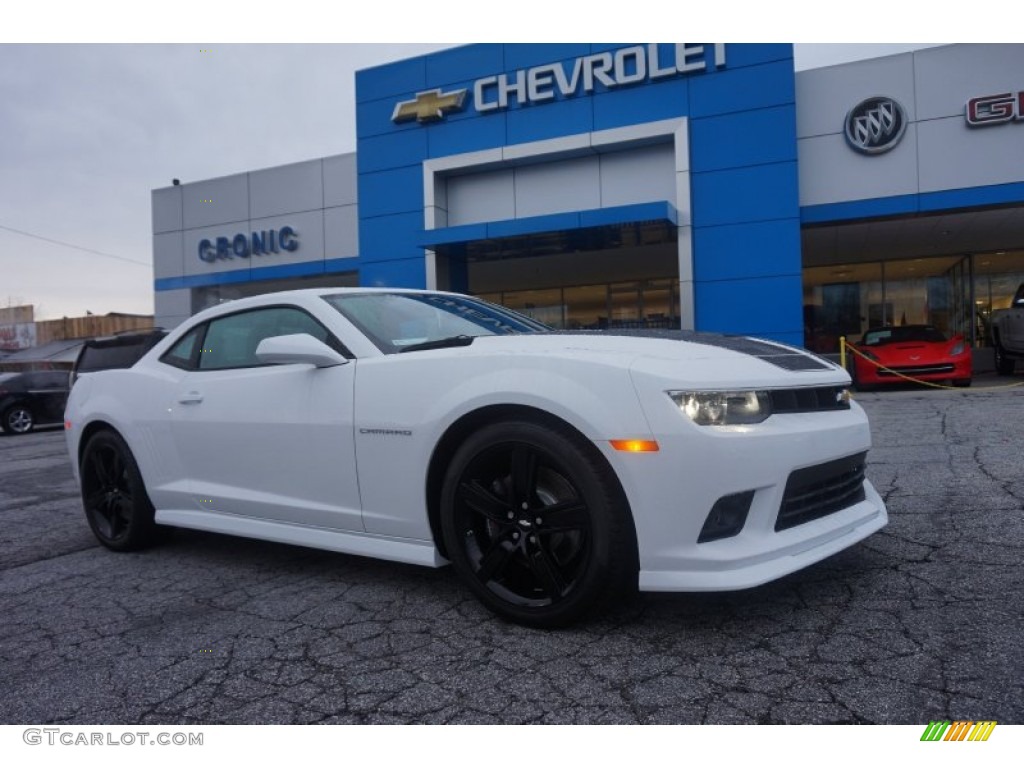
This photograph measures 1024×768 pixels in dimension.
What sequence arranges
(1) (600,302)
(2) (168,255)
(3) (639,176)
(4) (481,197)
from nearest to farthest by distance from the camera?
(3) (639,176), (4) (481,197), (2) (168,255), (1) (600,302)

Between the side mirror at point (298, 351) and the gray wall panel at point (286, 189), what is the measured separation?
1710 cm

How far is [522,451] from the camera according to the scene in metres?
2.55

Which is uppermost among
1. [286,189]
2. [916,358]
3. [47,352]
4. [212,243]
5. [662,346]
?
[286,189]

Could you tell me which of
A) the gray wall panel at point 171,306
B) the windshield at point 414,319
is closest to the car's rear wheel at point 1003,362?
the windshield at point 414,319

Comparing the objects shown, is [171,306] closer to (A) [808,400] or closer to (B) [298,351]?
(B) [298,351]

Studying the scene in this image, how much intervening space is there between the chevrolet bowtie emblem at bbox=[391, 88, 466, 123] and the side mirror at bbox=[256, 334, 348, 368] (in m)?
14.0

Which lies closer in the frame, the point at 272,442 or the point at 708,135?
the point at 272,442

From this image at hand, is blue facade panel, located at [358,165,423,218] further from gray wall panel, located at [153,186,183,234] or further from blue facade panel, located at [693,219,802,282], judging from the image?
gray wall panel, located at [153,186,183,234]

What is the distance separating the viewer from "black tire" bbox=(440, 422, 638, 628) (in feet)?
7.86

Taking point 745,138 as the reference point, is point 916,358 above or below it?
below

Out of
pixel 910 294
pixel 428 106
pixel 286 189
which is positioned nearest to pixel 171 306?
pixel 286 189

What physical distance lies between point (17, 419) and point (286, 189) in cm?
849

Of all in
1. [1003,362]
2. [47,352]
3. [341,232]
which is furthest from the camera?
[47,352]

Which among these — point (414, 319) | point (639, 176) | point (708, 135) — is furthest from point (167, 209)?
point (414, 319)
